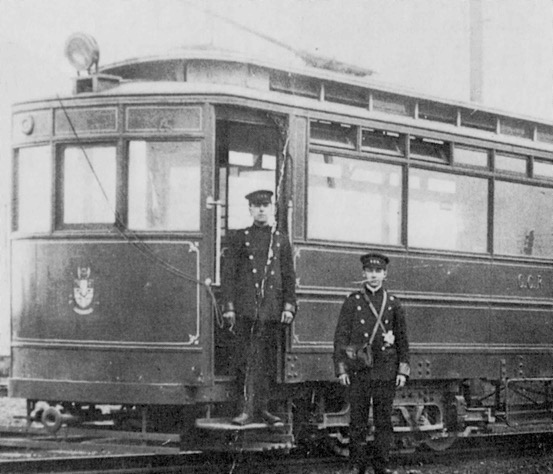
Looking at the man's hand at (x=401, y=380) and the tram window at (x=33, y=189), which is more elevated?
the tram window at (x=33, y=189)

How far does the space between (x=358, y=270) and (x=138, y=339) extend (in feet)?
7.23

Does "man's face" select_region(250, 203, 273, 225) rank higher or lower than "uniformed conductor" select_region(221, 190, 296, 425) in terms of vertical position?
higher

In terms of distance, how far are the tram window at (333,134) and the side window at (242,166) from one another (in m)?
0.37

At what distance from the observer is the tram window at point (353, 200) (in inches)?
376

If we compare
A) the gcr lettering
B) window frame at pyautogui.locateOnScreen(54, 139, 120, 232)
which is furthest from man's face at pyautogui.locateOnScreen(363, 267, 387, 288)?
the gcr lettering

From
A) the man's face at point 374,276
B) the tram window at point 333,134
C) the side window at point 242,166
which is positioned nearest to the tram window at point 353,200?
the tram window at point 333,134

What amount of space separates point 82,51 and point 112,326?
2.36 meters

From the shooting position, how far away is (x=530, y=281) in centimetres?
1165

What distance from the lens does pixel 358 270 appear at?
9.85 meters

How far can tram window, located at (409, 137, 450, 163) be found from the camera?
1042 cm

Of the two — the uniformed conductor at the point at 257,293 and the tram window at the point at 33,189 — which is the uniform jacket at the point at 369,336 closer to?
the uniformed conductor at the point at 257,293

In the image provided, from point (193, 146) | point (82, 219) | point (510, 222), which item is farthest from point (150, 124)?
point (510, 222)

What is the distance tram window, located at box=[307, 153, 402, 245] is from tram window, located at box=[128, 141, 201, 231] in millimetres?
1158

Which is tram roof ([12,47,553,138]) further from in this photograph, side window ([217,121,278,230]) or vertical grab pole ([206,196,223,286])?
vertical grab pole ([206,196,223,286])
